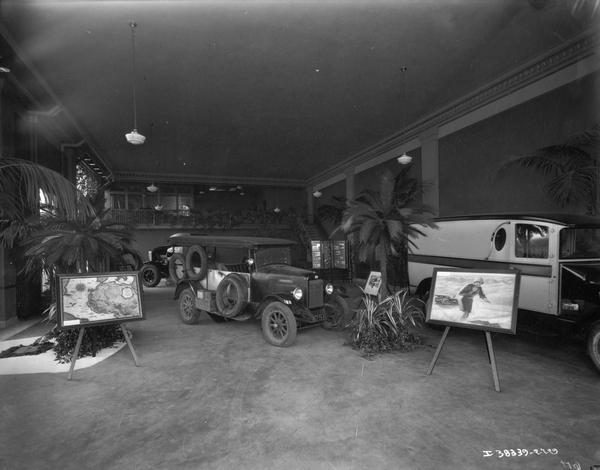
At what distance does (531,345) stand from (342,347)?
312 centimetres

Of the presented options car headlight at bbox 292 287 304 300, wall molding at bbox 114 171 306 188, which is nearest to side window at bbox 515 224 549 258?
car headlight at bbox 292 287 304 300

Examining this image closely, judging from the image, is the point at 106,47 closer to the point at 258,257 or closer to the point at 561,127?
the point at 258,257

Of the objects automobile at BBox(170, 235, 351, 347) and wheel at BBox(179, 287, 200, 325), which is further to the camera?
wheel at BBox(179, 287, 200, 325)

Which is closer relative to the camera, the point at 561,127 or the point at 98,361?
the point at 98,361

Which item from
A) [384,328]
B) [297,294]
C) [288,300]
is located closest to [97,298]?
[288,300]

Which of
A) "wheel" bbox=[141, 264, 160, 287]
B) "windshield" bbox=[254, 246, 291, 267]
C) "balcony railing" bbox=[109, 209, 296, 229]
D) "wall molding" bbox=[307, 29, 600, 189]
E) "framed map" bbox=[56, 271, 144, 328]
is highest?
"wall molding" bbox=[307, 29, 600, 189]

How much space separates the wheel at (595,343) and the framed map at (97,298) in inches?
229

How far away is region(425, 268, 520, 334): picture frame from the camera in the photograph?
381 cm

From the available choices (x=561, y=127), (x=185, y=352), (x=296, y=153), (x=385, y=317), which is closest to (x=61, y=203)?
(x=185, y=352)

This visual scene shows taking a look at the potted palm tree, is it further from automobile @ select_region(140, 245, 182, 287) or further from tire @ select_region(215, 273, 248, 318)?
automobile @ select_region(140, 245, 182, 287)

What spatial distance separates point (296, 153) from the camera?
15.3m

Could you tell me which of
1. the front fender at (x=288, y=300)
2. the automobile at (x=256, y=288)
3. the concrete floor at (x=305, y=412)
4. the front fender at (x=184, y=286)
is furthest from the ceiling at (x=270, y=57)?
the front fender at (x=184, y=286)

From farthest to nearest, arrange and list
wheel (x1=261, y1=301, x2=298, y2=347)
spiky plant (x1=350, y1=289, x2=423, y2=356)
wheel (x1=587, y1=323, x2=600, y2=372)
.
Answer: wheel (x1=261, y1=301, x2=298, y2=347) → spiky plant (x1=350, y1=289, x2=423, y2=356) → wheel (x1=587, y1=323, x2=600, y2=372)

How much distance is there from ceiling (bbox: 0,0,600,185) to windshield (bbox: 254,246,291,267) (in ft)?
13.7
